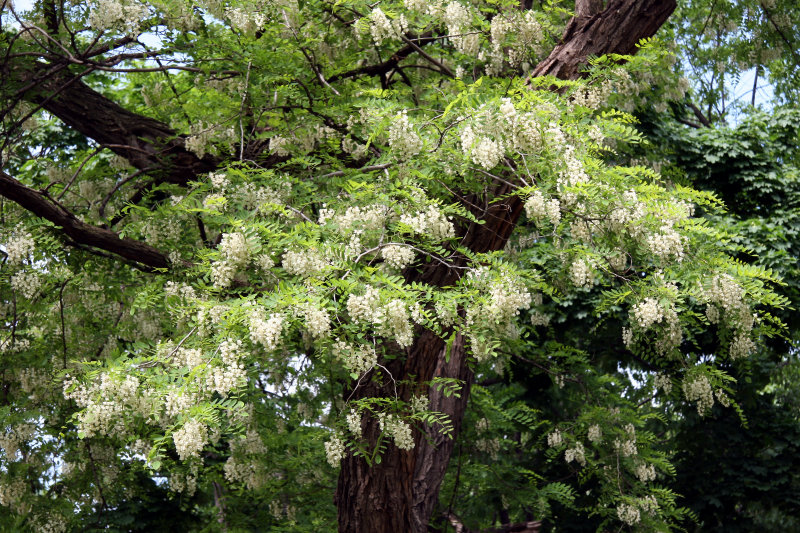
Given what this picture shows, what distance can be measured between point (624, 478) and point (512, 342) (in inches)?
91.0

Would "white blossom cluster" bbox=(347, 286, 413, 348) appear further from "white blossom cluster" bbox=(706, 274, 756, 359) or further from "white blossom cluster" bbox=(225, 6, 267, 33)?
"white blossom cluster" bbox=(225, 6, 267, 33)

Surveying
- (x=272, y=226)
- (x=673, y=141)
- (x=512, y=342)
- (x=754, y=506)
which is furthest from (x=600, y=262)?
(x=754, y=506)

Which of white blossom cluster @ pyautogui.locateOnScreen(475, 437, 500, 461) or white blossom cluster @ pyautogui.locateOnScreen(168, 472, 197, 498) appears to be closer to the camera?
white blossom cluster @ pyautogui.locateOnScreen(168, 472, 197, 498)

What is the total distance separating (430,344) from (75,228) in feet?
8.23

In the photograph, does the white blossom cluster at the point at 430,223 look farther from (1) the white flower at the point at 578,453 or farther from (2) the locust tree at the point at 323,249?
(1) the white flower at the point at 578,453

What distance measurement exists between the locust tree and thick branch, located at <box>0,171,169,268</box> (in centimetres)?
2

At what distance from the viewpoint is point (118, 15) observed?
582cm

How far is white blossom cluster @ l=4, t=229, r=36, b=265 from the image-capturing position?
230 inches

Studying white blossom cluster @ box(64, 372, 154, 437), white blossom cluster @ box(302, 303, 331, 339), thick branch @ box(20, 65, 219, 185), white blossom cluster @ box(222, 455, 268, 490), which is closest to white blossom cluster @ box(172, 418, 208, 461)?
white blossom cluster @ box(64, 372, 154, 437)

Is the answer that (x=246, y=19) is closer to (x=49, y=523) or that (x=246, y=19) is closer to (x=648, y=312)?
(x=648, y=312)

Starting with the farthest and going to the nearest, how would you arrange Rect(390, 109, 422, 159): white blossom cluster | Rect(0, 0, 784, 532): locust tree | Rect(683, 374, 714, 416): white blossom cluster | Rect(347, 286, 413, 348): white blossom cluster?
Rect(683, 374, 714, 416): white blossom cluster, Rect(390, 109, 422, 159): white blossom cluster, Rect(0, 0, 784, 532): locust tree, Rect(347, 286, 413, 348): white blossom cluster

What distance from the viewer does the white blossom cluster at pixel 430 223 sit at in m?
4.63

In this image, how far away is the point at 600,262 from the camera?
5.14 metres

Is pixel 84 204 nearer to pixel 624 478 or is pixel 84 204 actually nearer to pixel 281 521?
pixel 281 521
